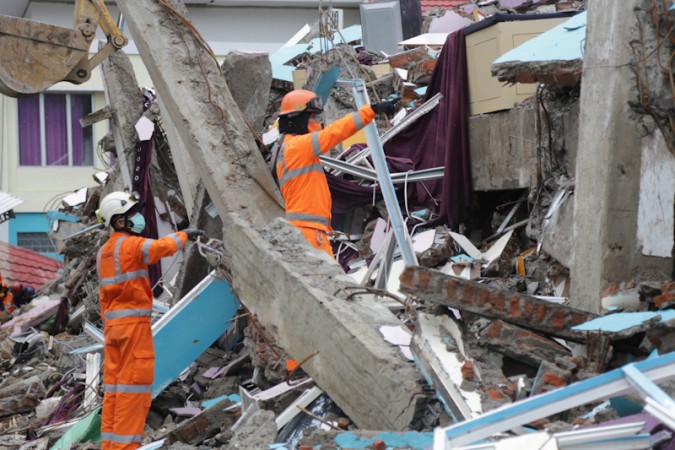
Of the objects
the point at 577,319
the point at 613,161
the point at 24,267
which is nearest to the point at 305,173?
the point at 613,161

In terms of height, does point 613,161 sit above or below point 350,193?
above

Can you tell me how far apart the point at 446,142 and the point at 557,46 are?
2109mm

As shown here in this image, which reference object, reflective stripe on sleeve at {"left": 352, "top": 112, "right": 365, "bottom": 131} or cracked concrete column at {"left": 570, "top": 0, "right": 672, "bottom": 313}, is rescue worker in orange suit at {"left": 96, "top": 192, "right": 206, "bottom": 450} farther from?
cracked concrete column at {"left": 570, "top": 0, "right": 672, "bottom": 313}

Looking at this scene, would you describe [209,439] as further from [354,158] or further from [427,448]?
[354,158]

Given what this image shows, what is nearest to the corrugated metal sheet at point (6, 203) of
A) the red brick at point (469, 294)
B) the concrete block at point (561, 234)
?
the concrete block at point (561, 234)

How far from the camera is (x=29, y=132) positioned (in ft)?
78.8

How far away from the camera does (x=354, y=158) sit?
396 inches

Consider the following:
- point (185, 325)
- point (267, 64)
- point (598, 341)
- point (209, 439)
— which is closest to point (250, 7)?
point (267, 64)

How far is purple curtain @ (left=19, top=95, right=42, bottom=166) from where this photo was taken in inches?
942

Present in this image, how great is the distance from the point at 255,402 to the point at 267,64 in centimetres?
492

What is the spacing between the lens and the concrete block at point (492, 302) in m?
4.89

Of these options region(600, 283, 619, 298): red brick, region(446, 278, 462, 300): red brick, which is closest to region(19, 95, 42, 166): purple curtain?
region(600, 283, 619, 298): red brick

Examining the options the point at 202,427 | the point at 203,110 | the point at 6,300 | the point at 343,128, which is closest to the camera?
the point at 202,427

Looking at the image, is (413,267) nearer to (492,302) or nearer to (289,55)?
(492,302)
